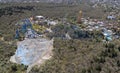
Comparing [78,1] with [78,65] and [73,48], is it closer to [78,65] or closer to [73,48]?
[73,48]

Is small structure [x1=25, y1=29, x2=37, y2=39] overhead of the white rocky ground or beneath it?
beneath

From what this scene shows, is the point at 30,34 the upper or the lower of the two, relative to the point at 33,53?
lower

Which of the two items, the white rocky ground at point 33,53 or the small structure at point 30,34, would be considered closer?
the white rocky ground at point 33,53

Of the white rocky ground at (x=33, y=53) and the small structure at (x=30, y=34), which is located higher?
the white rocky ground at (x=33, y=53)

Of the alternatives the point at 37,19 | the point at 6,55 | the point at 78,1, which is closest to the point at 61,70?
the point at 6,55

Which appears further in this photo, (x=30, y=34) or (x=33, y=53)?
(x=30, y=34)

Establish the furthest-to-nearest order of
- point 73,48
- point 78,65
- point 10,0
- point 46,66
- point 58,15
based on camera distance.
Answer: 1. point 10,0
2. point 58,15
3. point 73,48
4. point 46,66
5. point 78,65

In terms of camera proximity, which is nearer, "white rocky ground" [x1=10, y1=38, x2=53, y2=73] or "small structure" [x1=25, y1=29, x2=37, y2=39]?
"white rocky ground" [x1=10, y1=38, x2=53, y2=73]

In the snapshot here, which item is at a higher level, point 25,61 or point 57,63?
point 57,63

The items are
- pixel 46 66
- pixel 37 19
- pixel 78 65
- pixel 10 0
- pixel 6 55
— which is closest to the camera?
pixel 78 65

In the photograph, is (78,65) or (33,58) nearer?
(78,65)
